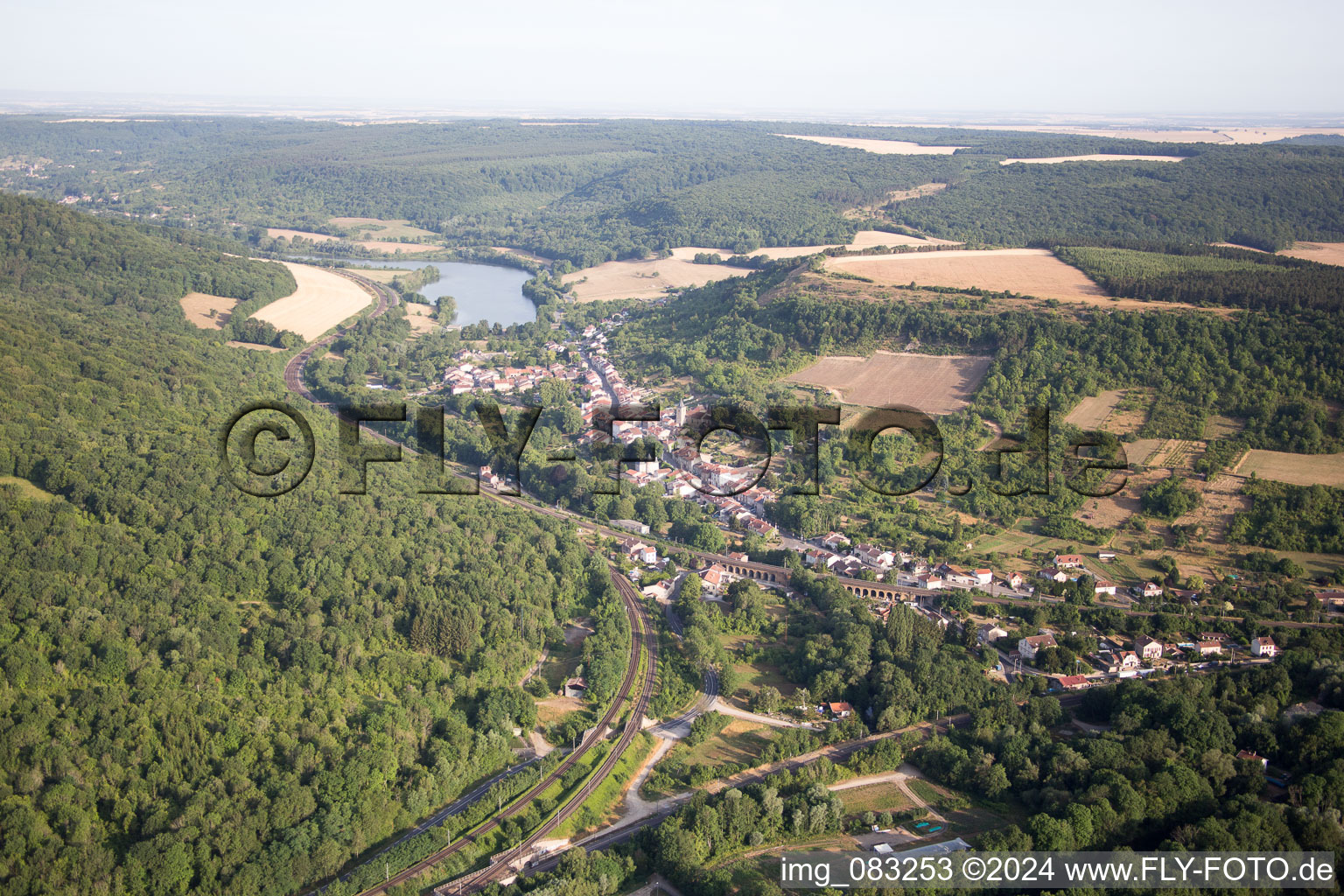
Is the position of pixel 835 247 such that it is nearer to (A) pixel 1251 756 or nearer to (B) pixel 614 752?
(A) pixel 1251 756

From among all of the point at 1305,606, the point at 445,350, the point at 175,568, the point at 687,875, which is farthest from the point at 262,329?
the point at 1305,606

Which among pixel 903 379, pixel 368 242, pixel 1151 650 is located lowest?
pixel 1151 650

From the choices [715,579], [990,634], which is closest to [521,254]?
[715,579]

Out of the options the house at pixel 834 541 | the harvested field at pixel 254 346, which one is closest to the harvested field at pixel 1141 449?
the house at pixel 834 541

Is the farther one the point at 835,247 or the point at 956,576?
the point at 835,247

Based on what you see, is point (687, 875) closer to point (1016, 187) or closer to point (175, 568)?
point (175, 568)

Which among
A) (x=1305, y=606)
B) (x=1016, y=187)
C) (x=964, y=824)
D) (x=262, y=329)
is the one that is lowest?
(x=964, y=824)
